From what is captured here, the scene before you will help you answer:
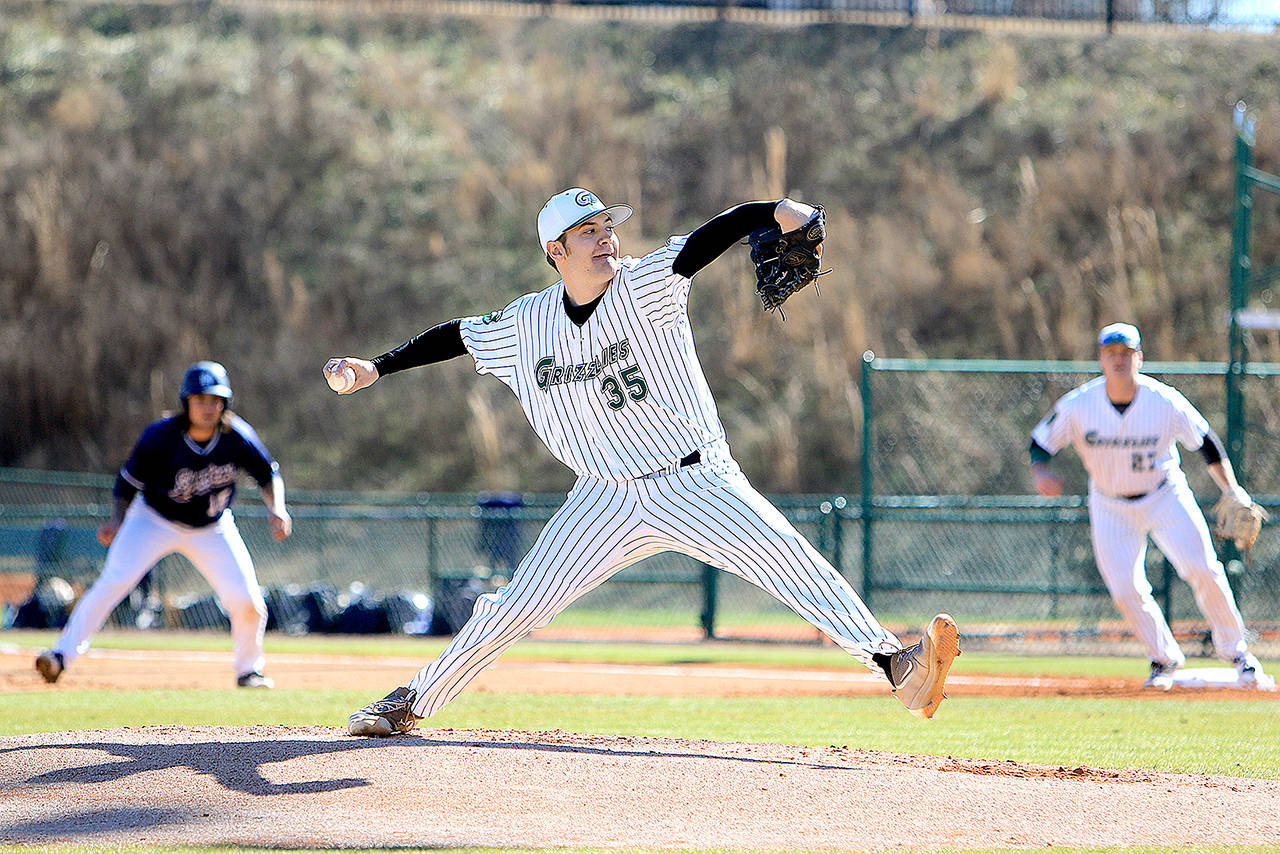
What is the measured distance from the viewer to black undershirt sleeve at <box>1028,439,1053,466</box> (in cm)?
919

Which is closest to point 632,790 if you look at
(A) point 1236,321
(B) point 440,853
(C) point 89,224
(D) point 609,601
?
(B) point 440,853

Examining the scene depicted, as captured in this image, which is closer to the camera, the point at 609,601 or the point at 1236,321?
the point at 1236,321

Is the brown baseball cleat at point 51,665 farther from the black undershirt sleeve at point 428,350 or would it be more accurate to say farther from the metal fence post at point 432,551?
the metal fence post at point 432,551

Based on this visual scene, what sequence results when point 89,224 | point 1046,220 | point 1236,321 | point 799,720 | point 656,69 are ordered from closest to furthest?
1. point 799,720
2. point 1236,321
3. point 1046,220
4. point 89,224
5. point 656,69

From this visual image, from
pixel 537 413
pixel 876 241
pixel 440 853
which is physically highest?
pixel 876 241

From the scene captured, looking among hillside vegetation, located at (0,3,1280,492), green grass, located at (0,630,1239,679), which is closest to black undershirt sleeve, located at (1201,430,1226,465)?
green grass, located at (0,630,1239,679)

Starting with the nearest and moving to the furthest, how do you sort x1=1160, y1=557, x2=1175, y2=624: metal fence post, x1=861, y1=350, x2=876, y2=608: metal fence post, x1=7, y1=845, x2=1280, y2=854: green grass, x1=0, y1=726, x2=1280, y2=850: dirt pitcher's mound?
x1=7, y1=845, x2=1280, y2=854: green grass → x1=0, y1=726, x2=1280, y2=850: dirt pitcher's mound → x1=1160, y1=557, x2=1175, y2=624: metal fence post → x1=861, y1=350, x2=876, y2=608: metal fence post

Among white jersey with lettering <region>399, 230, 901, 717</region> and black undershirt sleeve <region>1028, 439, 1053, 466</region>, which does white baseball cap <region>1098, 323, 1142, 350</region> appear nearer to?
black undershirt sleeve <region>1028, 439, 1053, 466</region>

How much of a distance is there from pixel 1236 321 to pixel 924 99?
16.3 meters

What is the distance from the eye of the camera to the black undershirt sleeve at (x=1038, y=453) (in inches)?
362

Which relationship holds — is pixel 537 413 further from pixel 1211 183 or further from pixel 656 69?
pixel 656 69

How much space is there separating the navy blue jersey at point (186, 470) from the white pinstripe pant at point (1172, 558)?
17.5 feet

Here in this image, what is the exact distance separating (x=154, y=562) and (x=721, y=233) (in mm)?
5226

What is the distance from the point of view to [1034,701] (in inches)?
337
